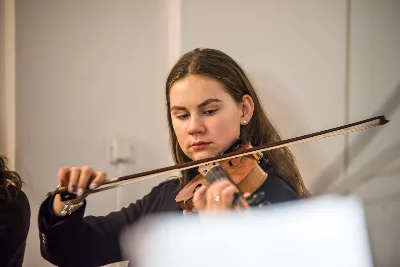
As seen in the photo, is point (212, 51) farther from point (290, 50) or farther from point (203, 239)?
point (203, 239)

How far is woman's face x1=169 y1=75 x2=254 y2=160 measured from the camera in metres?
0.82

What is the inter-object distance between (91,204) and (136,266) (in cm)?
17

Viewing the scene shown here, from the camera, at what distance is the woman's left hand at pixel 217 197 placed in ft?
2.19

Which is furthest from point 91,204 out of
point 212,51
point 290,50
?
point 290,50

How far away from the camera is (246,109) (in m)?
0.87

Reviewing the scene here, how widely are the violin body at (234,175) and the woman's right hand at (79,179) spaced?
158mm

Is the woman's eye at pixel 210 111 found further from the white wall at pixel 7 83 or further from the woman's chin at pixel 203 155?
the white wall at pixel 7 83

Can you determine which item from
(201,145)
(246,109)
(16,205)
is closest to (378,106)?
(246,109)

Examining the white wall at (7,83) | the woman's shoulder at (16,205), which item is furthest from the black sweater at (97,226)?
the white wall at (7,83)

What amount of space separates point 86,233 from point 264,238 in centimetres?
34

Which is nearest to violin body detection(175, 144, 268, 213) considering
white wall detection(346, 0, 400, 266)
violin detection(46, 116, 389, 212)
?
violin detection(46, 116, 389, 212)

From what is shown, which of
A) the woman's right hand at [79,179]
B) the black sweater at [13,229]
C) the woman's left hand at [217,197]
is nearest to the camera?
the woman's left hand at [217,197]

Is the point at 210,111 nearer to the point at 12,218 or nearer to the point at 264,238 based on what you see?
the point at 264,238

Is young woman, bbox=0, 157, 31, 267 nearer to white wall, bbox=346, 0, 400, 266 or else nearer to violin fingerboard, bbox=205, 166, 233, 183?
violin fingerboard, bbox=205, 166, 233, 183
